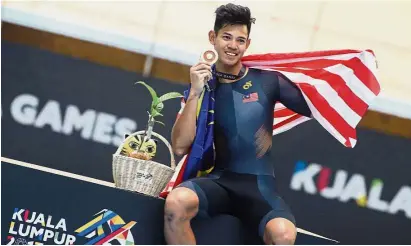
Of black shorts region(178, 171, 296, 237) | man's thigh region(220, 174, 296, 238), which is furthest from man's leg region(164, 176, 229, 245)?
man's thigh region(220, 174, 296, 238)

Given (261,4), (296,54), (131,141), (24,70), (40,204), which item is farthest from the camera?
(261,4)

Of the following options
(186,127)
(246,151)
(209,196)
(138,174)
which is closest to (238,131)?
(246,151)

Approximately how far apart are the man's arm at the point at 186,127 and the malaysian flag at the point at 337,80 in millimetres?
471

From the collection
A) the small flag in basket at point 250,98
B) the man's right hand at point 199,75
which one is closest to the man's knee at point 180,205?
the man's right hand at point 199,75

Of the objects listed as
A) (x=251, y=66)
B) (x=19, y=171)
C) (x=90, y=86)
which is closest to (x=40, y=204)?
(x=19, y=171)

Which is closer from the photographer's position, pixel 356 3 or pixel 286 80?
pixel 286 80

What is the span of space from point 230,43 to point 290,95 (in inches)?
14.7

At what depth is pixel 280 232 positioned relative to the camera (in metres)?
2.78

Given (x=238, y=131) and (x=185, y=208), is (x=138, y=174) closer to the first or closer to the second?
(x=185, y=208)

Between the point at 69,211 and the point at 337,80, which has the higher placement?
the point at 337,80

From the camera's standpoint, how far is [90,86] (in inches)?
203

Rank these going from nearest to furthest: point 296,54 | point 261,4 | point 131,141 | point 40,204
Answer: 1. point 40,204
2. point 131,141
3. point 296,54
4. point 261,4

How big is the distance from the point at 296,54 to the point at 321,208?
6.92ft

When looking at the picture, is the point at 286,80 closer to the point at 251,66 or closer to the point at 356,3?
the point at 251,66
